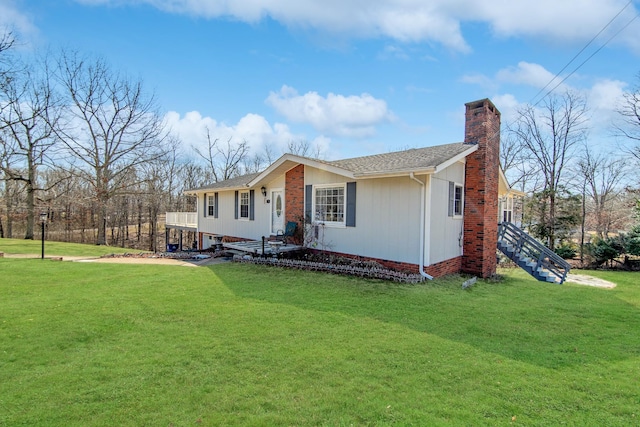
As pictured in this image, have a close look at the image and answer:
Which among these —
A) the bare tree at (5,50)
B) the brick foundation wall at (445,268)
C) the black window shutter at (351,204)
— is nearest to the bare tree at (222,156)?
the bare tree at (5,50)

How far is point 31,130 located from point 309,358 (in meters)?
27.0

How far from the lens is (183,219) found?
67.8ft

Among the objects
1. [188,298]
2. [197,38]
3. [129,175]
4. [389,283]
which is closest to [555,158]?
[389,283]

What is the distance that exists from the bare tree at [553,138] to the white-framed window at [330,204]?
50.5 ft

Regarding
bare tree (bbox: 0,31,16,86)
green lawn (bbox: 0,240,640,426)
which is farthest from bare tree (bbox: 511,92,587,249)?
bare tree (bbox: 0,31,16,86)

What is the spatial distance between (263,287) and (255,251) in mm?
4072

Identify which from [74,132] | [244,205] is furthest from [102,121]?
[244,205]

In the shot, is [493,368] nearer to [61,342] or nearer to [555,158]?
[61,342]

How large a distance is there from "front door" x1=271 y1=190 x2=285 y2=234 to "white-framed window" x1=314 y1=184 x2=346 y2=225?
2.07 m

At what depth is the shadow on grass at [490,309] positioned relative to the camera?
4.34m

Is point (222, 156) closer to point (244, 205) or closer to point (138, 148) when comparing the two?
point (138, 148)

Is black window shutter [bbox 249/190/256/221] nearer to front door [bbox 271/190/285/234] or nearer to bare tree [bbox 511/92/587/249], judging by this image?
front door [bbox 271/190/285/234]

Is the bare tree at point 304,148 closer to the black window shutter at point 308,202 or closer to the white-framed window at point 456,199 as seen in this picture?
the black window shutter at point 308,202

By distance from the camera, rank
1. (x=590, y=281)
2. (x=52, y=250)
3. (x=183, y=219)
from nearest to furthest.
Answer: (x=590, y=281)
(x=52, y=250)
(x=183, y=219)
